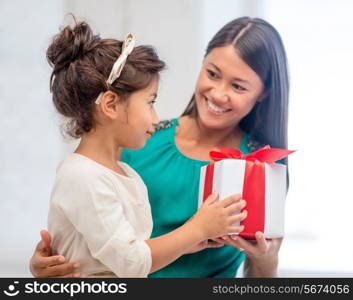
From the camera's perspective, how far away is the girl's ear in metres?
0.96

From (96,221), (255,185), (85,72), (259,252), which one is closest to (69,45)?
(85,72)

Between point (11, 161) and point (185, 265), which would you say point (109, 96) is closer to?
point (185, 265)

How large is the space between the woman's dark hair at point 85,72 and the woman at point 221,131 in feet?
0.72

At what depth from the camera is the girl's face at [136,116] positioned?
979 millimetres

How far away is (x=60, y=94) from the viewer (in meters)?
0.97

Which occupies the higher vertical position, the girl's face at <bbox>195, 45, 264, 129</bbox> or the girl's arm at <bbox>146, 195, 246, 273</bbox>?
the girl's face at <bbox>195, 45, 264, 129</bbox>

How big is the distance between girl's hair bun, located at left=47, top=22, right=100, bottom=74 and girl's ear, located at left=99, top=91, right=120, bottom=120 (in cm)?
8

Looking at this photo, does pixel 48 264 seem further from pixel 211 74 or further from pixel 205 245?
pixel 211 74

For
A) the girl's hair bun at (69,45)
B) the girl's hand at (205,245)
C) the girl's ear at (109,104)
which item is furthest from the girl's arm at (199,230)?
the girl's hair bun at (69,45)

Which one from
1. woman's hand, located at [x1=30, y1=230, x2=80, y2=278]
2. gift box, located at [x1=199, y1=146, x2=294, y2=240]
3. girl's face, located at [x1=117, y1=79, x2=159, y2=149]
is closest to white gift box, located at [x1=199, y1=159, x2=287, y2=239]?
gift box, located at [x1=199, y1=146, x2=294, y2=240]

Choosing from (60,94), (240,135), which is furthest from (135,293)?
(240,135)

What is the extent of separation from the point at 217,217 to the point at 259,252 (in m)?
0.15

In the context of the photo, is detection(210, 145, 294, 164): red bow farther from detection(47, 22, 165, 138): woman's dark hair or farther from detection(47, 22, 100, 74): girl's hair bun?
detection(47, 22, 100, 74): girl's hair bun

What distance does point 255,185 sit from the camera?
1007 mm
